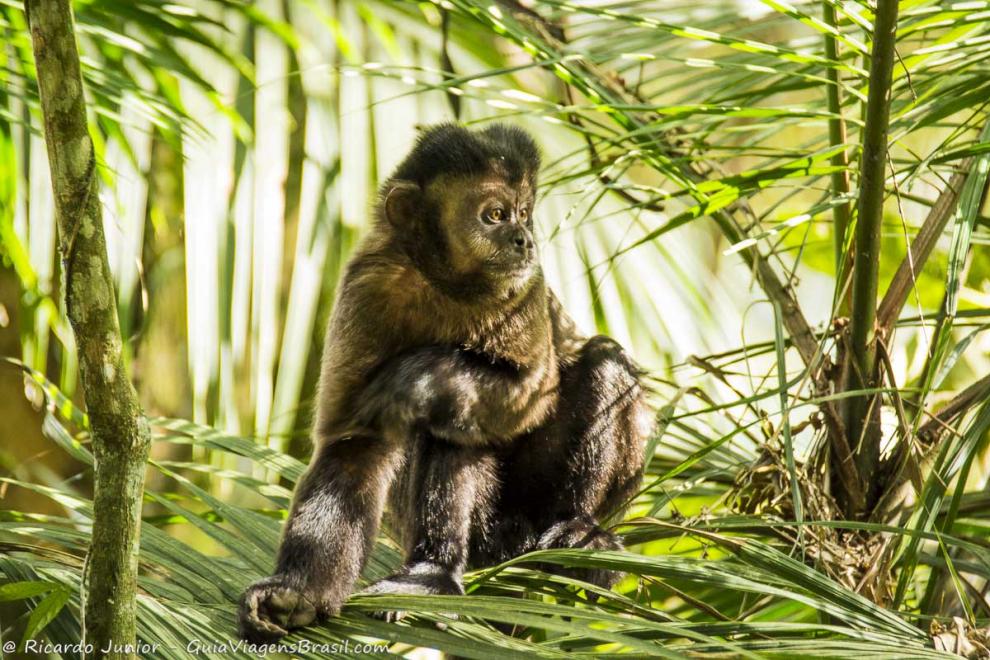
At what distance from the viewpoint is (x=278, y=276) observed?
565 cm

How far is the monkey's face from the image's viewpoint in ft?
13.9

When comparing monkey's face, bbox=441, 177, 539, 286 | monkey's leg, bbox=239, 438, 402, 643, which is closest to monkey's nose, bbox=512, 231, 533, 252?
monkey's face, bbox=441, 177, 539, 286

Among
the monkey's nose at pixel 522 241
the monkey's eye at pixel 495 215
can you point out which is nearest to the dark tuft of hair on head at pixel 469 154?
the monkey's eye at pixel 495 215

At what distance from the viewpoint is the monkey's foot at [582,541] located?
3916 millimetres

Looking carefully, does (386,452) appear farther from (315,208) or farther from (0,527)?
(315,208)

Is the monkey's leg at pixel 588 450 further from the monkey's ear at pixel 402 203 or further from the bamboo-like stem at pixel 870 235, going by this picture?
the bamboo-like stem at pixel 870 235

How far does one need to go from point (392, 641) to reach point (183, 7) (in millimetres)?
3839

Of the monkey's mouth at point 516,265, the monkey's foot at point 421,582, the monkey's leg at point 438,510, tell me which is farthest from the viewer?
the monkey's mouth at point 516,265

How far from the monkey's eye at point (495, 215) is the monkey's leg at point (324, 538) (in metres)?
1.01

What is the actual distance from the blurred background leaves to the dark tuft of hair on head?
17cm

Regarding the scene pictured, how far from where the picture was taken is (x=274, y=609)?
306 centimetres

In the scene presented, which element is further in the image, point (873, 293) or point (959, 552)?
point (959, 552)

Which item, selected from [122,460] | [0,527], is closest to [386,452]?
[0,527]

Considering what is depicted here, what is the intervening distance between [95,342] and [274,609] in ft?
3.63
